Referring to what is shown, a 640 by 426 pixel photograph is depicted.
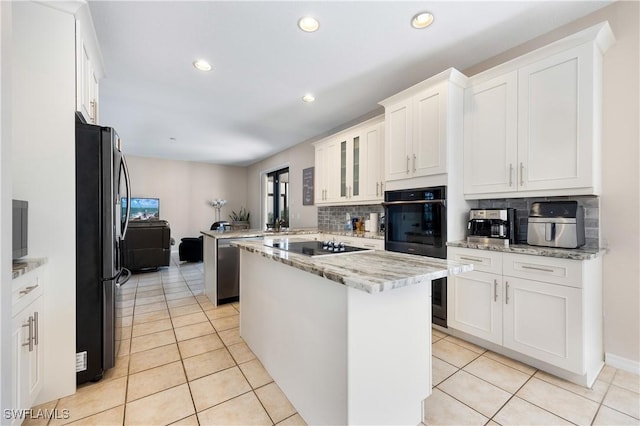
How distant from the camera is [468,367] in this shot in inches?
77.9

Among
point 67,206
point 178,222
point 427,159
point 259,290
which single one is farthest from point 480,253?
point 178,222

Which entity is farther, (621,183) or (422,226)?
(422,226)

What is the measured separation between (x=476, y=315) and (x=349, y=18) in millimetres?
2593

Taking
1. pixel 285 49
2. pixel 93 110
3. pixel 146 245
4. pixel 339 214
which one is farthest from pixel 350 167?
pixel 146 245

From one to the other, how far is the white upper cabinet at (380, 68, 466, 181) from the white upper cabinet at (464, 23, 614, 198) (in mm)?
264

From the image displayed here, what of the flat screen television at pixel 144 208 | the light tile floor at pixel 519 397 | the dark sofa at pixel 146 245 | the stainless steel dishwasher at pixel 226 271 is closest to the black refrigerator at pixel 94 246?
the stainless steel dishwasher at pixel 226 271

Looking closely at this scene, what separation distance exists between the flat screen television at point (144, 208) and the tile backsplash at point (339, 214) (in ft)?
15.7

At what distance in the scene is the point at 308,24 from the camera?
203cm

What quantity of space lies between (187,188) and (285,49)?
6.32 m

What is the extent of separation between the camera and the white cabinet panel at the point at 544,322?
Result: 1.74 metres

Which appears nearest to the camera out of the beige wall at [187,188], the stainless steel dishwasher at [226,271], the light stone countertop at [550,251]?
the light stone countertop at [550,251]

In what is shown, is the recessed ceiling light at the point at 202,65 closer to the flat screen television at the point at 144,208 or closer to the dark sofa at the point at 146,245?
the dark sofa at the point at 146,245

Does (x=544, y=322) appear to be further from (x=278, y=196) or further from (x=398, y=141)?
(x=278, y=196)

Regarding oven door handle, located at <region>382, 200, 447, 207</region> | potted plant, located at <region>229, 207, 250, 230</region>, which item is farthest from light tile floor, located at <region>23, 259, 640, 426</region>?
potted plant, located at <region>229, 207, 250, 230</region>
